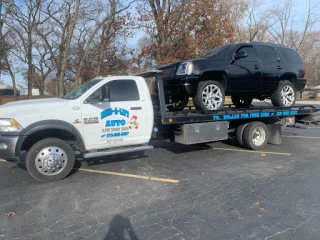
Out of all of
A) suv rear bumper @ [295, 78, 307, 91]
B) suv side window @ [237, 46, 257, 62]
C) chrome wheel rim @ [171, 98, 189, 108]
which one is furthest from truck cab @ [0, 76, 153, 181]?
suv rear bumper @ [295, 78, 307, 91]

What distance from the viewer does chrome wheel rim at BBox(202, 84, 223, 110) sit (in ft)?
21.6

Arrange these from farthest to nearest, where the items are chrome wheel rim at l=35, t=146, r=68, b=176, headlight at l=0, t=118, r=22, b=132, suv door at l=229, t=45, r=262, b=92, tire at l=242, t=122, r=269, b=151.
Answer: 1. tire at l=242, t=122, r=269, b=151
2. suv door at l=229, t=45, r=262, b=92
3. chrome wheel rim at l=35, t=146, r=68, b=176
4. headlight at l=0, t=118, r=22, b=132

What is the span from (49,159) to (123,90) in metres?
2.00

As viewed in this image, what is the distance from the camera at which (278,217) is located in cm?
365

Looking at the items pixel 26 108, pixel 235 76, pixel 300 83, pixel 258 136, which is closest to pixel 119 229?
pixel 26 108

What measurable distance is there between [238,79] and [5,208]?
5.76 meters

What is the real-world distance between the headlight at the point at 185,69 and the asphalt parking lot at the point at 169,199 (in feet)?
6.93

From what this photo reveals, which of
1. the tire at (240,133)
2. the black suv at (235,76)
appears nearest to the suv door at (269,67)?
the black suv at (235,76)

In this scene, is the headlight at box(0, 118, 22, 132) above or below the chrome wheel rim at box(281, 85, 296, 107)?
below

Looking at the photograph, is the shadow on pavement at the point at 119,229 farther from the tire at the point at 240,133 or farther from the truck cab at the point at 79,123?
the tire at the point at 240,133

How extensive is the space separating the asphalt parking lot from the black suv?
5.55ft

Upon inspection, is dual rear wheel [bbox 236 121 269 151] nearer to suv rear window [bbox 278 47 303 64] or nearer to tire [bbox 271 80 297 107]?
tire [bbox 271 80 297 107]

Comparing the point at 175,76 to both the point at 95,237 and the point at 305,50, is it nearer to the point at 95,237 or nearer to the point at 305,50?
the point at 95,237

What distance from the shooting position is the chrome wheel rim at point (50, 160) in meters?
4.92
